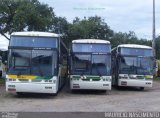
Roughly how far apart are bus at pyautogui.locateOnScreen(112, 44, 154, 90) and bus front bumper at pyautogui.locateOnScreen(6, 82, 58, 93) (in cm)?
858

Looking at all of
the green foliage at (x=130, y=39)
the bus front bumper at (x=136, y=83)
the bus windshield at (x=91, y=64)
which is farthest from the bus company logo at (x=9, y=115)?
the green foliage at (x=130, y=39)

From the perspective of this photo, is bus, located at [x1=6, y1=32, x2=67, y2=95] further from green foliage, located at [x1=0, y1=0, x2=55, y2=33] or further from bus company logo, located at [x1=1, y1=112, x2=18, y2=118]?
green foliage, located at [x1=0, y1=0, x2=55, y2=33]

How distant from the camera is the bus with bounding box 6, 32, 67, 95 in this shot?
22656 millimetres

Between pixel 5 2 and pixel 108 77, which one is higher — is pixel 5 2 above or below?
above

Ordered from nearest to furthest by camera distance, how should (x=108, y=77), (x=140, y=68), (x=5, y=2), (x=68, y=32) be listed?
1. (x=108, y=77)
2. (x=140, y=68)
3. (x=5, y=2)
4. (x=68, y=32)

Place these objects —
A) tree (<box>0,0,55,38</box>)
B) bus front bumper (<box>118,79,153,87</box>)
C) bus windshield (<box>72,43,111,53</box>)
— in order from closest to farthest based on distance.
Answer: bus windshield (<box>72,43,111,53</box>) → bus front bumper (<box>118,79,153,87</box>) → tree (<box>0,0,55,38</box>)

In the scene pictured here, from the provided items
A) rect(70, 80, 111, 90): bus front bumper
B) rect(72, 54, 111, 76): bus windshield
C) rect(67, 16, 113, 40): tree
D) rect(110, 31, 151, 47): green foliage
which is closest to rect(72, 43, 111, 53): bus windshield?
rect(72, 54, 111, 76): bus windshield

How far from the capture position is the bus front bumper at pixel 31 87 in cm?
2261

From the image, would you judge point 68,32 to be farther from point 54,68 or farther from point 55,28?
point 54,68

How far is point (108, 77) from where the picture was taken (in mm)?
26031

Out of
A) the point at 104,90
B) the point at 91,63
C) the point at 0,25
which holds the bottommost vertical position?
the point at 104,90

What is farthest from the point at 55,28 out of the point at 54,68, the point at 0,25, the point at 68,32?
the point at 54,68

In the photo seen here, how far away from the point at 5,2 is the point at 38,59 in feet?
66.2

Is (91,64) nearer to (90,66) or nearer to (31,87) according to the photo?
(90,66)
